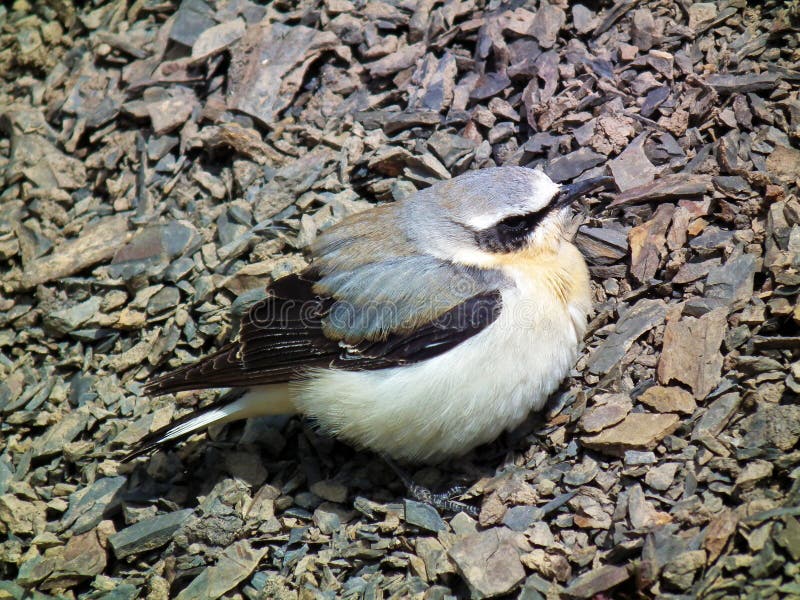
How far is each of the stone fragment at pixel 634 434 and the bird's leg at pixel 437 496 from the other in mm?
1089

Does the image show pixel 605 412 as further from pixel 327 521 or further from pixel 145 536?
A: pixel 145 536

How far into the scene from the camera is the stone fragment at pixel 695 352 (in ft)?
19.2

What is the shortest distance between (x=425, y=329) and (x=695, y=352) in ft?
6.74

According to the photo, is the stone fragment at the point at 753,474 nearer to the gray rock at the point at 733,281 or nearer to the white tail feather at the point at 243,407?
the gray rock at the point at 733,281

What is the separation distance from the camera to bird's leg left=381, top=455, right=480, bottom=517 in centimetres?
626

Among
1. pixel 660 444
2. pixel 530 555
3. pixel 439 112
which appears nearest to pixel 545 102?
pixel 439 112

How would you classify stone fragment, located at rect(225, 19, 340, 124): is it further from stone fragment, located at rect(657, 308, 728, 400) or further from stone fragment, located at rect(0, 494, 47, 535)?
stone fragment, located at rect(657, 308, 728, 400)

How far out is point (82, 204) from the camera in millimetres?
8695

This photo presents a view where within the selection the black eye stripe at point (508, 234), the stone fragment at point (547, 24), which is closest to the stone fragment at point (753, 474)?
the black eye stripe at point (508, 234)

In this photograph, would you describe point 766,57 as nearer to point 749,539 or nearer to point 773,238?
point 773,238

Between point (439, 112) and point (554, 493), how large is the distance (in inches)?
162

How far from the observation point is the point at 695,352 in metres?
5.95

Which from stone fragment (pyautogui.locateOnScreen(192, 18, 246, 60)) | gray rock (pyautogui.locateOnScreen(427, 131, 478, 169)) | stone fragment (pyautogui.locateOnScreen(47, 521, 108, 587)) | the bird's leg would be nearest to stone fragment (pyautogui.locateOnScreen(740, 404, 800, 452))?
the bird's leg

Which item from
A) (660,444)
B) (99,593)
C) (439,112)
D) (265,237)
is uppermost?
(439,112)
